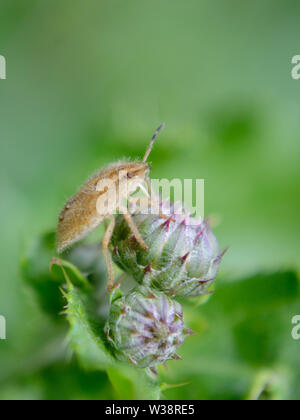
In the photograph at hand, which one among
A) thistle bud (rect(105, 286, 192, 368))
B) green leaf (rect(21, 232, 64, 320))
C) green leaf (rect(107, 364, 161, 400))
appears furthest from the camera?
green leaf (rect(21, 232, 64, 320))

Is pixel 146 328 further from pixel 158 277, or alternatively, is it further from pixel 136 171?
pixel 136 171

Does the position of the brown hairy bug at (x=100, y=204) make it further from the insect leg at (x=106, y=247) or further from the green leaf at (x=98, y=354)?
the green leaf at (x=98, y=354)

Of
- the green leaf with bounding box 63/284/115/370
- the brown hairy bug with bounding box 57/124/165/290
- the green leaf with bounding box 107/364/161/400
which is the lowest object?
the green leaf with bounding box 107/364/161/400

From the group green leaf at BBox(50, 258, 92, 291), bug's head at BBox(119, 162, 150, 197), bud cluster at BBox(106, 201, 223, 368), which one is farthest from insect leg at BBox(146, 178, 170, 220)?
green leaf at BBox(50, 258, 92, 291)

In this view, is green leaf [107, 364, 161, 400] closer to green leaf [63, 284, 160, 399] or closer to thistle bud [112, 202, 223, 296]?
green leaf [63, 284, 160, 399]

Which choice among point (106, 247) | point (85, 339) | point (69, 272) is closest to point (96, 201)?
point (106, 247)

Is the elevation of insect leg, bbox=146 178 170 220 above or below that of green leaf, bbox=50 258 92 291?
above
